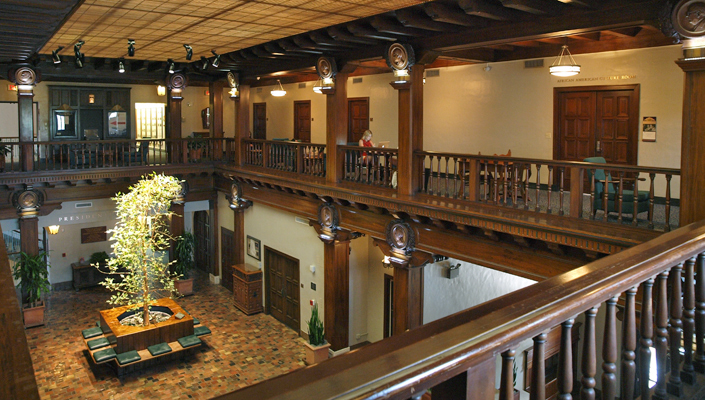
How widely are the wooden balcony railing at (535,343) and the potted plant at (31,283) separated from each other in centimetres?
1430

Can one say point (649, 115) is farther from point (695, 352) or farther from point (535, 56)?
point (695, 352)

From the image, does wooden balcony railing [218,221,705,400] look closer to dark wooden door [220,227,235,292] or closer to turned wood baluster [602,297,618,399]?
turned wood baluster [602,297,618,399]

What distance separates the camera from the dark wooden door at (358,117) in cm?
1581

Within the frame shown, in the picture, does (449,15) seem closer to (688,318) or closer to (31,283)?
(688,318)

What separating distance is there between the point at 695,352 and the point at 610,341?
937mm

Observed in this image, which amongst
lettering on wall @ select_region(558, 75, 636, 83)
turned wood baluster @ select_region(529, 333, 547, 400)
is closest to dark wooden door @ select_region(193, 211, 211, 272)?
lettering on wall @ select_region(558, 75, 636, 83)

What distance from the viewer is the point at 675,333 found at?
2.18 m

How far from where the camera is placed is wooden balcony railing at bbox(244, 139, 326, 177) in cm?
1185

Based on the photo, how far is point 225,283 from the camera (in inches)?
674

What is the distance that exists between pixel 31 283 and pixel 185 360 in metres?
4.51

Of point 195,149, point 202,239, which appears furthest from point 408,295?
point 202,239

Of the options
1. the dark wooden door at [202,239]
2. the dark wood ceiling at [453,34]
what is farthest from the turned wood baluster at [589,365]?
the dark wooden door at [202,239]

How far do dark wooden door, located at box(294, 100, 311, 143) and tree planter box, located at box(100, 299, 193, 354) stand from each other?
8.02 metres

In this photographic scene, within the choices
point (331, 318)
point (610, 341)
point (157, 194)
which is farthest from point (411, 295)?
point (610, 341)
